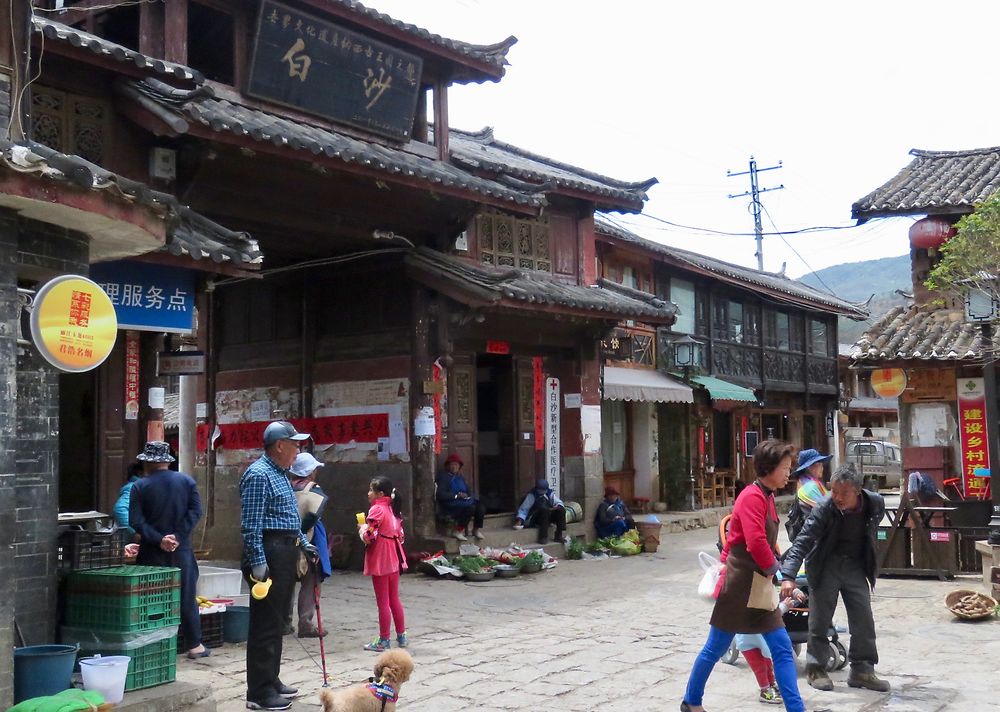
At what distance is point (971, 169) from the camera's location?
18000mm

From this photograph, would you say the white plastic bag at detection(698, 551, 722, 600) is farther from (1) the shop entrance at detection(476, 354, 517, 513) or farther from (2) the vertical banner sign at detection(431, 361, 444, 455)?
(1) the shop entrance at detection(476, 354, 517, 513)

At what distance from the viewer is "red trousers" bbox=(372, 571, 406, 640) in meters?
8.43

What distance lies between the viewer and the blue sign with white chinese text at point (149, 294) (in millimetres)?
9281

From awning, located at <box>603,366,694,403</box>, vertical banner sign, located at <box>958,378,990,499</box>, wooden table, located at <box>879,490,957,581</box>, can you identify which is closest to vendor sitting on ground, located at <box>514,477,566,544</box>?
awning, located at <box>603,366,694,403</box>

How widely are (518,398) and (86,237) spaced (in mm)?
10629

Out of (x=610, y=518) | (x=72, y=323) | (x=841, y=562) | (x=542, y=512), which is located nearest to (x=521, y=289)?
(x=542, y=512)

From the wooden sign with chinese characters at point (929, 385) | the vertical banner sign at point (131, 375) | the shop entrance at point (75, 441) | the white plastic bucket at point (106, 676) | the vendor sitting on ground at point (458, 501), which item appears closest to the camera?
the white plastic bucket at point (106, 676)

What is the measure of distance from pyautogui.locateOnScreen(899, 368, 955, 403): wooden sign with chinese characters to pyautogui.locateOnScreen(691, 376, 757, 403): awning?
6.20 m

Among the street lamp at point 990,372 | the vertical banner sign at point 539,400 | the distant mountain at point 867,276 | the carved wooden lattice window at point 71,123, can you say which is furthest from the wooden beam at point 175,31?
the distant mountain at point 867,276

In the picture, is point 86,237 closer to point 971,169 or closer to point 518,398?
point 518,398

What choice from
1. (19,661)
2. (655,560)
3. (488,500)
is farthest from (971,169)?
(19,661)

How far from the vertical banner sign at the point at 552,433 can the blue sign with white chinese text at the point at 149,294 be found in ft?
26.0

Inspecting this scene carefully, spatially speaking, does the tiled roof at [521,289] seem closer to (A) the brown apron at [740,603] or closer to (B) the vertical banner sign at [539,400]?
(B) the vertical banner sign at [539,400]

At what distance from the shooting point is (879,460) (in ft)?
112
